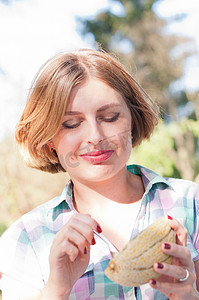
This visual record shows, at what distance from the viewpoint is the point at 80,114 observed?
1.57m

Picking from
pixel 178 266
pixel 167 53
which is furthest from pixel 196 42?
pixel 178 266

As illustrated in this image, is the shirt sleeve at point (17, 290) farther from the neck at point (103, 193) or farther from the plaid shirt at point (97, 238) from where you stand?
the neck at point (103, 193)

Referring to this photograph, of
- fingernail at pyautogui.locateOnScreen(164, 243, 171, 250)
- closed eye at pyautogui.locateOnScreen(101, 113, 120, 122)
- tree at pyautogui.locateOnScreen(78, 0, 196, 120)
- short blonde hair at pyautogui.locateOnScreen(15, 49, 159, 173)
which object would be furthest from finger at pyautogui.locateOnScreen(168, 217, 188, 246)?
tree at pyautogui.locateOnScreen(78, 0, 196, 120)

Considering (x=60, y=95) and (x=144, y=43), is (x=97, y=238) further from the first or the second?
(x=144, y=43)

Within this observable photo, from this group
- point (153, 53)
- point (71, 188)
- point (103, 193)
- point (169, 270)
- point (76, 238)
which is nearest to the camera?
point (169, 270)

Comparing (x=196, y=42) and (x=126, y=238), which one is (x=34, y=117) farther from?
(x=196, y=42)

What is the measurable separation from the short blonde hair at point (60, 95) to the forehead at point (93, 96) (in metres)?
0.03

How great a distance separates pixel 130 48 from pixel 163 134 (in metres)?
3.75

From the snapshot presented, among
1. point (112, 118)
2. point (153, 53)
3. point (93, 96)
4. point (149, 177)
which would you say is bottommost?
point (149, 177)

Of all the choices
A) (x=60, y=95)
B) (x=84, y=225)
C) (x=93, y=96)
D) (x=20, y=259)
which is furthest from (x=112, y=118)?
(x=20, y=259)

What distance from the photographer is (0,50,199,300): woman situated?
61.4 inches

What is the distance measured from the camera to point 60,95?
5.24 ft

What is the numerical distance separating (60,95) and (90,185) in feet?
1.46

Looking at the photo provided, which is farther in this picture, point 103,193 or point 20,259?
point 103,193
